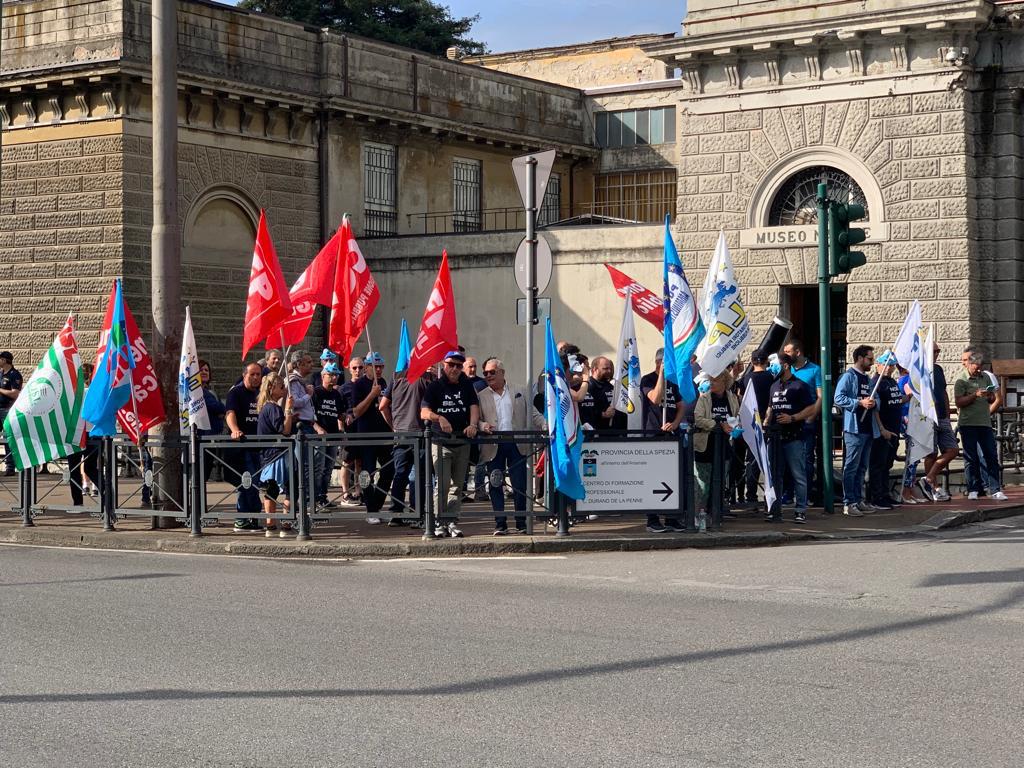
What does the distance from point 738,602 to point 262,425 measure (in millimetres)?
6262

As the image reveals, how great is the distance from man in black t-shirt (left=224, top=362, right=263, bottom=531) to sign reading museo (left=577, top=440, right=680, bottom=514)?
325cm

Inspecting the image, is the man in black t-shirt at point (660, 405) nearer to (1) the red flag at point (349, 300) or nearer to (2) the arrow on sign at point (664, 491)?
(2) the arrow on sign at point (664, 491)

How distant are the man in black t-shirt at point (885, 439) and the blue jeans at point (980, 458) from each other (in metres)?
1.27

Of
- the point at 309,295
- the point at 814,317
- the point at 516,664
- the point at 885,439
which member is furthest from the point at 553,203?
the point at 516,664

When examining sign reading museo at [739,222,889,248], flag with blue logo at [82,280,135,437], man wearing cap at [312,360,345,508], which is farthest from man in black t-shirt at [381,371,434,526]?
sign reading museo at [739,222,889,248]

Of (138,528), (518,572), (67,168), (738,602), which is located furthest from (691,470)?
(67,168)

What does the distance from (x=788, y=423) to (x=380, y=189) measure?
1733 cm

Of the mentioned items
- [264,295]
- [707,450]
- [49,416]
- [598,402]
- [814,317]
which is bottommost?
[707,450]

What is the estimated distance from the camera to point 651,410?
15539 millimetres

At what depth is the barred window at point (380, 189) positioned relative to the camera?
31.7 metres

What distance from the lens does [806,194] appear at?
25344 mm

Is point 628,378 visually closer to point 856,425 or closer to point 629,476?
point 629,476

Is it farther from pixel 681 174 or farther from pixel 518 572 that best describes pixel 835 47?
pixel 518 572

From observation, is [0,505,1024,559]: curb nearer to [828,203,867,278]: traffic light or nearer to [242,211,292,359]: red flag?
[242,211,292,359]: red flag
